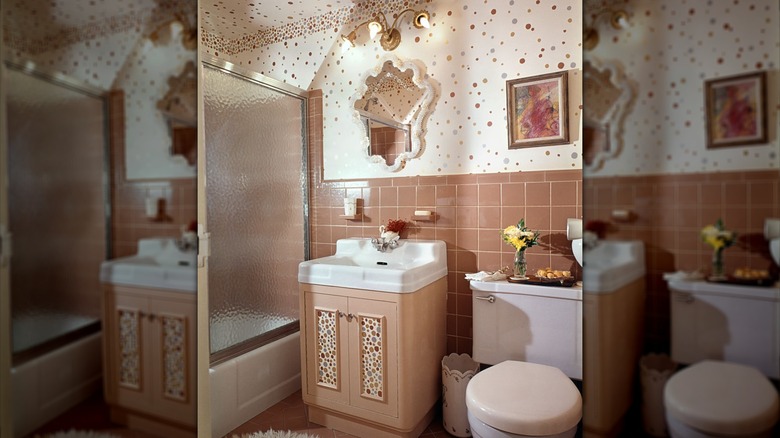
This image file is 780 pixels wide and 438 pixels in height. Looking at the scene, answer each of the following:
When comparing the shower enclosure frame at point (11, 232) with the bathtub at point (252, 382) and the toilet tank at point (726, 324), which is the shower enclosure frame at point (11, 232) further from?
Result: the bathtub at point (252, 382)

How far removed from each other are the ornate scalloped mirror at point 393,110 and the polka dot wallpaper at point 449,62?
0.15 ft

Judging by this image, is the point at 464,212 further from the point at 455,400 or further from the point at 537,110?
the point at 455,400

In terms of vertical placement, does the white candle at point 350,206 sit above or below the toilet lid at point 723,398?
above

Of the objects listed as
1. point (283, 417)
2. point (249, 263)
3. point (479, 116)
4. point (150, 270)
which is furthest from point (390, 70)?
point (150, 270)

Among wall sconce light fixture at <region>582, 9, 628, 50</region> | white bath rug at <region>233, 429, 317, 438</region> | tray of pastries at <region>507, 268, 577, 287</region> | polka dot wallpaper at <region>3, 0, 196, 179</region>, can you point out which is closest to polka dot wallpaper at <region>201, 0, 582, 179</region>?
tray of pastries at <region>507, 268, 577, 287</region>

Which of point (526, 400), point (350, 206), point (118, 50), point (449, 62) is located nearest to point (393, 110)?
point (449, 62)

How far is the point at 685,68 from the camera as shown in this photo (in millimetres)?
273

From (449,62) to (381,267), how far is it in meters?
1.19

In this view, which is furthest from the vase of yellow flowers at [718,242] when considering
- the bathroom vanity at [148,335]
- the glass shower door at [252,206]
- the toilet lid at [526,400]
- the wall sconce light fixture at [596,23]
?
the glass shower door at [252,206]

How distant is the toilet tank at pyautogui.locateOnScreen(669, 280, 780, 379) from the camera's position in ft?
0.83

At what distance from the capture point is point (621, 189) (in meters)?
0.30

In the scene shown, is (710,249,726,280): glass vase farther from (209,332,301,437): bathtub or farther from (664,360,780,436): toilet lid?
(209,332,301,437): bathtub

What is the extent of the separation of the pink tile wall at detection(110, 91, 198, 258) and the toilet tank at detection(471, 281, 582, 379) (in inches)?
65.5

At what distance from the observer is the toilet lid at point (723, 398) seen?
0.24 m
